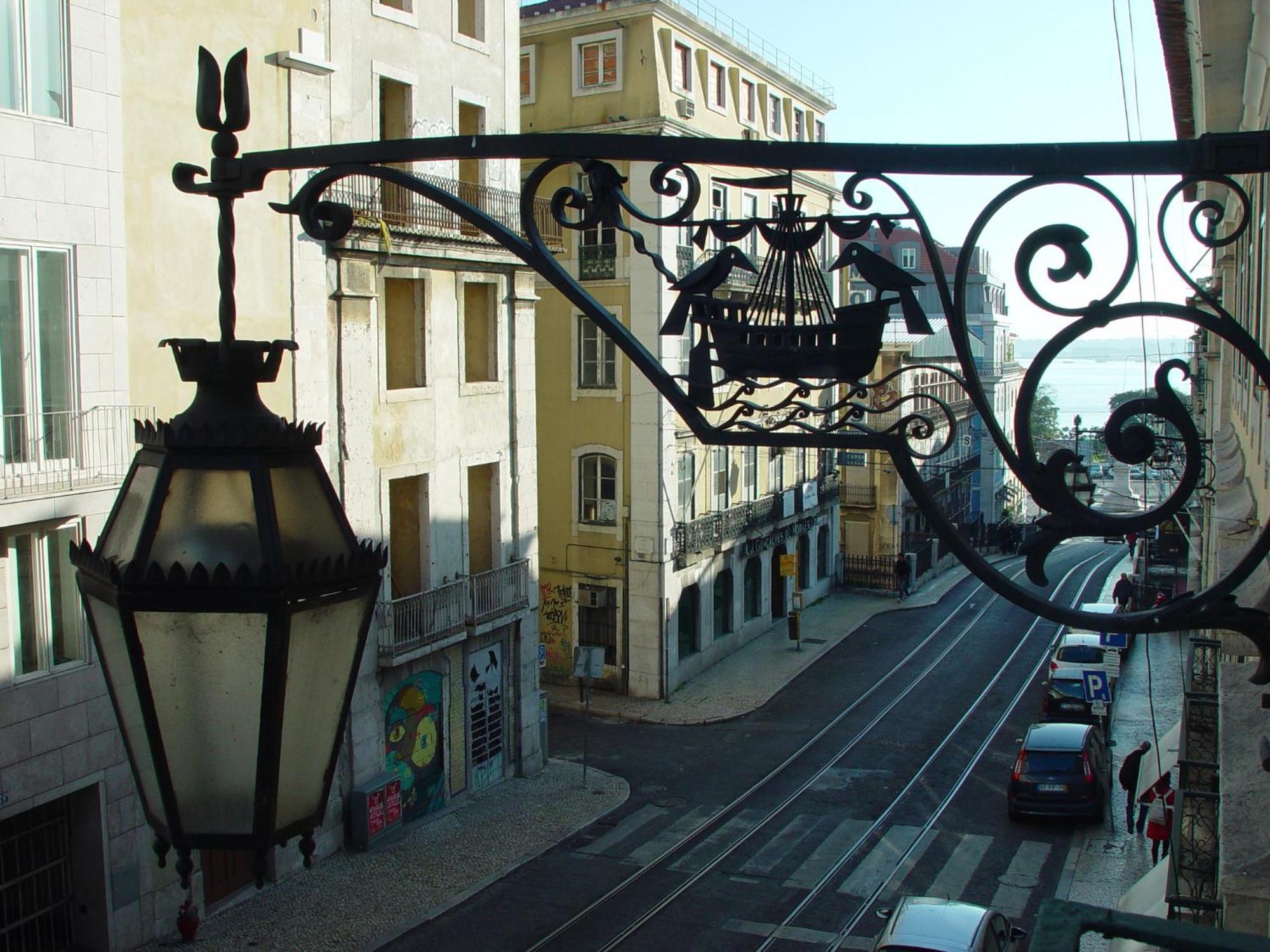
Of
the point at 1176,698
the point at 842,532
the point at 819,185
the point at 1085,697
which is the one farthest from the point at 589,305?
the point at 842,532

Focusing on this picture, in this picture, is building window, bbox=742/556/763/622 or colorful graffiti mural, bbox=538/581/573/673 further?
building window, bbox=742/556/763/622

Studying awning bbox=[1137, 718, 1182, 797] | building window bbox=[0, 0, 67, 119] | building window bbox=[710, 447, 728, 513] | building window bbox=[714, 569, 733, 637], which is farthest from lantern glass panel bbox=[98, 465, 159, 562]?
Answer: building window bbox=[714, 569, 733, 637]

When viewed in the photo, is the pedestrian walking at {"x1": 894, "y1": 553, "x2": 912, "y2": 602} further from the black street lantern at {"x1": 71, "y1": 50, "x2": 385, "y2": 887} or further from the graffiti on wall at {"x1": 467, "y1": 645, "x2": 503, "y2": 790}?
the black street lantern at {"x1": 71, "y1": 50, "x2": 385, "y2": 887}

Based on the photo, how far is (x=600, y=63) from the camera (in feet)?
108

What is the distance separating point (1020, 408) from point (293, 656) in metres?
2.01

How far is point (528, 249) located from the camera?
4008 mm

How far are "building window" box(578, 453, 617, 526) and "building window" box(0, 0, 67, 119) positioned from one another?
18867mm

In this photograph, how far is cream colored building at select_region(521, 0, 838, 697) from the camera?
31.8 metres

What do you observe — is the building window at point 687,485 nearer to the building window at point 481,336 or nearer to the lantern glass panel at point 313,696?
the building window at point 481,336

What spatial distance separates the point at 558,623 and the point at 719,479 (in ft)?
20.6

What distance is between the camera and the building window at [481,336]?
2491cm

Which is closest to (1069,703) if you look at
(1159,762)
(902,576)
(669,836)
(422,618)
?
(1159,762)

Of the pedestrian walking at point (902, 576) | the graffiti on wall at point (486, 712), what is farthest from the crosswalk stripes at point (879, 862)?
the pedestrian walking at point (902, 576)

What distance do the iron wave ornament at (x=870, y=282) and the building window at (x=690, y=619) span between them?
98.4ft
